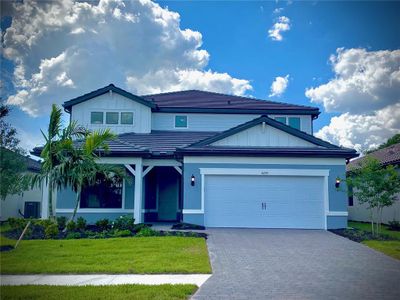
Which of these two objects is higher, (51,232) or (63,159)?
(63,159)

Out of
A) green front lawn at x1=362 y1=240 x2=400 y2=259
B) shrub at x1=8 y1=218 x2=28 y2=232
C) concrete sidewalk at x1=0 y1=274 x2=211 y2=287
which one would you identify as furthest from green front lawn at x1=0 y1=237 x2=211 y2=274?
green front lawn at x1=362 y1=240 x2=400 y2=259

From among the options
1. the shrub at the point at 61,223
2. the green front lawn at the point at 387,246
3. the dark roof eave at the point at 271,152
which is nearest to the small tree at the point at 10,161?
the shrub at the point at 61,223

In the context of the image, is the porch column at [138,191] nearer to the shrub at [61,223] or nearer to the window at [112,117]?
the shrub at [61,223]

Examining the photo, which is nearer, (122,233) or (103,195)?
(122,233)


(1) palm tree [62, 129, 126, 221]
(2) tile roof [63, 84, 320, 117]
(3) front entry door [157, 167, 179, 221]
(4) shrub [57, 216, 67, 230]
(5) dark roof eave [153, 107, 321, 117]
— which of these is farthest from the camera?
(5) dark roof eave [153, 107, 321, 117]

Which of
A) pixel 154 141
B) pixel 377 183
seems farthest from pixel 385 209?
pixel 154 141

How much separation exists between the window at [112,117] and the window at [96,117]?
1.19 feet

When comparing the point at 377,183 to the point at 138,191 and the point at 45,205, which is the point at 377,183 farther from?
the point at 45,205

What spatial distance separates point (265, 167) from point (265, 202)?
146 cm

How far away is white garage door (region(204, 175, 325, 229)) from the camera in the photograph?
48.2 ft

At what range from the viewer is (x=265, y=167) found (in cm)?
1481

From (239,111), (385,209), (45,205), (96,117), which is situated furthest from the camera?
(239,111)

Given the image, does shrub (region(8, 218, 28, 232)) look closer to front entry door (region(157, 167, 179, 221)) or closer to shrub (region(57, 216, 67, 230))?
shrub (region(57, 216, 67, 230))

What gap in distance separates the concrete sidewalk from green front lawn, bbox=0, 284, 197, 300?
1.05 feet
